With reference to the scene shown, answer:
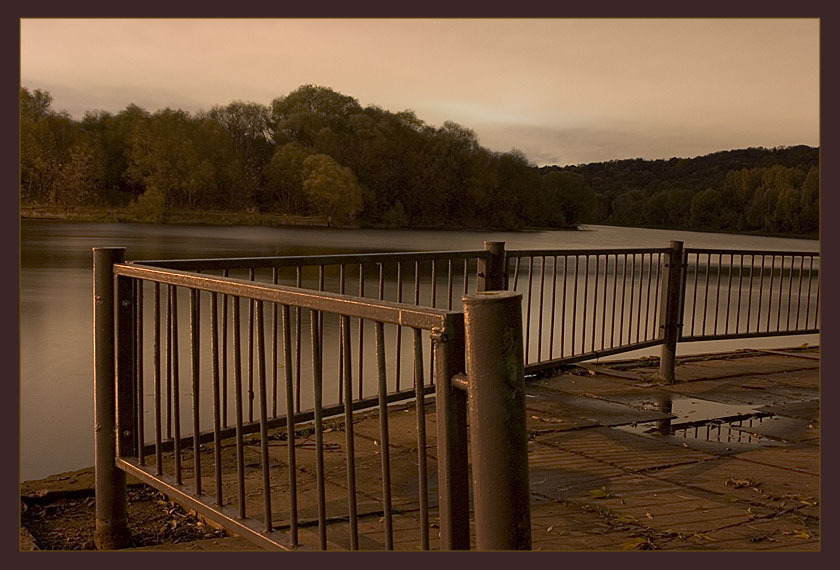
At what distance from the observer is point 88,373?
12.6 metres

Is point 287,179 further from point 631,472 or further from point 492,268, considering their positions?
point 631,472

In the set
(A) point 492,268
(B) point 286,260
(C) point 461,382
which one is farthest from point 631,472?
(C) point 461,382

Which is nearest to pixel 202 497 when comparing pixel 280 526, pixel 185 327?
pixel 280 526

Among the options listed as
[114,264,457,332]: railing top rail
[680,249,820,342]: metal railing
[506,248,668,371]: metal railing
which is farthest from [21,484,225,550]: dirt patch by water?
[680,249,820,342]: metal railing

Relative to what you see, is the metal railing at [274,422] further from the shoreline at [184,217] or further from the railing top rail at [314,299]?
the shoreline at [184,217]

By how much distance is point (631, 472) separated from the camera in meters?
5.11

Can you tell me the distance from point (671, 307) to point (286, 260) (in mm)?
4626

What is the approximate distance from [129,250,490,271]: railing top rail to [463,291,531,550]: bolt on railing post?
2303mm

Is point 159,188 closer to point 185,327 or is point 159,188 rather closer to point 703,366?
point 185,327

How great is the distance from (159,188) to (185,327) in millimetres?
72733

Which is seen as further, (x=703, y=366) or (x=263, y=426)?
(x=703, y=366)

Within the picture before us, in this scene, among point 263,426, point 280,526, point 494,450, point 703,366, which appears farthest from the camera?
point 703,366

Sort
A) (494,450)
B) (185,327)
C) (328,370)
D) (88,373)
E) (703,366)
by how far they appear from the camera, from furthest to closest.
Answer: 1. (185,327)
2. (88,373)
3. (328,370)
4. (703,366)
5. (494,450)

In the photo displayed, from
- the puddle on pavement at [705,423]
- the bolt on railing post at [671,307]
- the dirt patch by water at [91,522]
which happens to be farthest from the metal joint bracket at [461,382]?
the bolt on railing post at [671,307]
